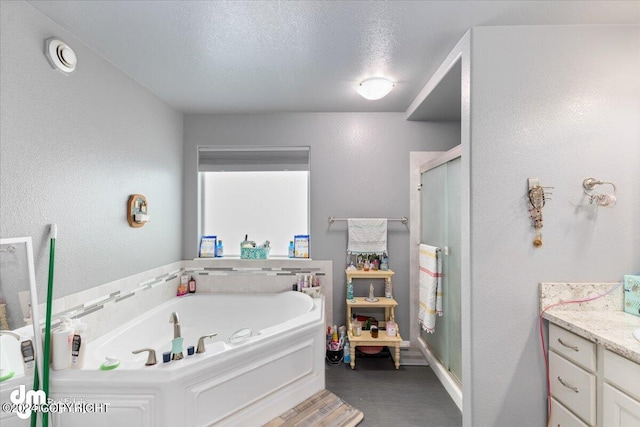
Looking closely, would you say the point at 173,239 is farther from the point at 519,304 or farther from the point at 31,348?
the point at 519,304

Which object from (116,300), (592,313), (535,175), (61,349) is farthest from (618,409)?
(116,300)

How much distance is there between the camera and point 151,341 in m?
2.43

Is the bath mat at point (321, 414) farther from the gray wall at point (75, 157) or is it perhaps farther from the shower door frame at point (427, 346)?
the gray wall at point (75, 157)

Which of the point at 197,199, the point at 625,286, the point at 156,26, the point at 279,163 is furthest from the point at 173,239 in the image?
the point at 625,286

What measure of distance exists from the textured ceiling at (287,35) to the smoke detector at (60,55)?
12 cm

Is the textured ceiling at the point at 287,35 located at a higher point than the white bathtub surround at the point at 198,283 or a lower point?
higher

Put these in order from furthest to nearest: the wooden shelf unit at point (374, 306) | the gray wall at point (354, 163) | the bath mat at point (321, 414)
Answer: the gray wall at point (354, 163)
the wooden shelf unit at point (374, 306)
the bath mat at point (321, 414)

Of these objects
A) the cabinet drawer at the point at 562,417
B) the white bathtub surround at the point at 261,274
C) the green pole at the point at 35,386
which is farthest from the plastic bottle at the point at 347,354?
the green pole at the point at 35,386

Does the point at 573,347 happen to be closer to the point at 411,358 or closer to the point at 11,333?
the point at 411,358

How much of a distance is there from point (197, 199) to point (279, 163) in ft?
3.19

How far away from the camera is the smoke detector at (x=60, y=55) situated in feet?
5.30

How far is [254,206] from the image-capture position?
330 centimetres

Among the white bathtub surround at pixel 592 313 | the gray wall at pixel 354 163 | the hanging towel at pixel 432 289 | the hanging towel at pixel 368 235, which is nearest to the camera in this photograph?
the white bathtub surround at pixel 592 313

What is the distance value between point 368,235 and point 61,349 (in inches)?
94.6
